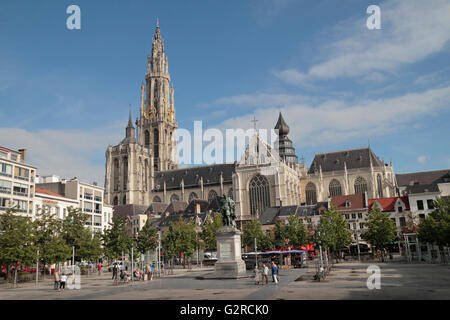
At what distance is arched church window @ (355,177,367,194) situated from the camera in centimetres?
9375

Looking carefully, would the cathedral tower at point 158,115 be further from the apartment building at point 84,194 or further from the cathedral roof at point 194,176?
the apartment building at point 84,194

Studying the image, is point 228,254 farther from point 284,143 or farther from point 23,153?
point 284,143

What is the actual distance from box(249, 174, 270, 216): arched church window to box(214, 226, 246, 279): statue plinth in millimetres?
56847

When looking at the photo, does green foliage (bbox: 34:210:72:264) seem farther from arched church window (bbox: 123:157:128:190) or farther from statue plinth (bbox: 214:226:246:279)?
arched church window (bbox: 123:157:128:190)

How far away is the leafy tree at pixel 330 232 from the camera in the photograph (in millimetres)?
44594

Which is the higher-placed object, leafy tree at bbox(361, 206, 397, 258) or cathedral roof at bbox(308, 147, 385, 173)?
cathedral roof at bbox(308, 147, 385, 173)

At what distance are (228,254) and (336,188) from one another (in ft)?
246

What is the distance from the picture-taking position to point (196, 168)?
119 metres

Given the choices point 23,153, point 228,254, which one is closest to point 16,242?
point 228,254

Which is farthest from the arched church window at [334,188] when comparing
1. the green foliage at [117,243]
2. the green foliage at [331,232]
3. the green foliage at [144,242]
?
the green foliage at [117,243]

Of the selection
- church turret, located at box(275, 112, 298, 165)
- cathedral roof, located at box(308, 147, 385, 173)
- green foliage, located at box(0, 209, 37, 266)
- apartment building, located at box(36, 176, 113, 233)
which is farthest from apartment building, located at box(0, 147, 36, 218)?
church turret, located at box(275, 112, 298, 165)
